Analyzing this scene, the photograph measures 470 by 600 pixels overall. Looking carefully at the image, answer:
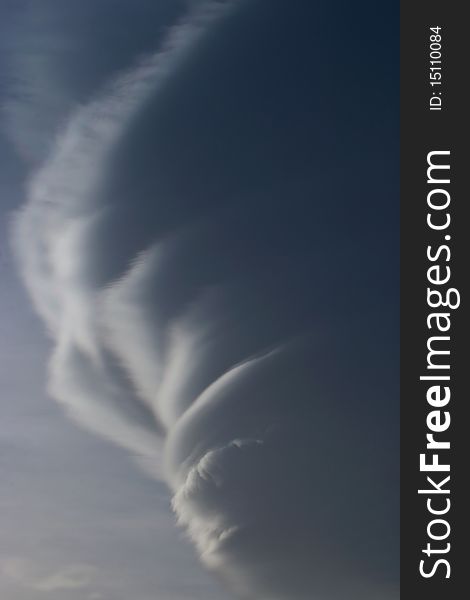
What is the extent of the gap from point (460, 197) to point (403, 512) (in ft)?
21.5

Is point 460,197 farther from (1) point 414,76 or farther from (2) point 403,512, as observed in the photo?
(2) point 403,512

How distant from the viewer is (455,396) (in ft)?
65.7

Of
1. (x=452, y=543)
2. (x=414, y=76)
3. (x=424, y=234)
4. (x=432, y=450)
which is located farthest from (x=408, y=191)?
(x=452, y=543)

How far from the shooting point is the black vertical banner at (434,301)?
19656 mm

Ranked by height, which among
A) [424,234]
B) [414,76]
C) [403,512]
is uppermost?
[414,76]

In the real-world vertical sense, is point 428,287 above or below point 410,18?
below

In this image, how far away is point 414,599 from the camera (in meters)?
19.4

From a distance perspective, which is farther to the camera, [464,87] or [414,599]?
[464,87]

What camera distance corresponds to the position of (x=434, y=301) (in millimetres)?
20469

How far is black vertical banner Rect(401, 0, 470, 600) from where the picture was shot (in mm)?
19656

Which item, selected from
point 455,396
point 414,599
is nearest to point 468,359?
point 455,396

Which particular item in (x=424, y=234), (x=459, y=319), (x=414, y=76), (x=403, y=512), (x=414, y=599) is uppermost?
(x=414, y=76)

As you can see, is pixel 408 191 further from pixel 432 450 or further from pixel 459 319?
pixel 432 450

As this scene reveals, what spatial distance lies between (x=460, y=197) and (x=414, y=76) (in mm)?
2801
